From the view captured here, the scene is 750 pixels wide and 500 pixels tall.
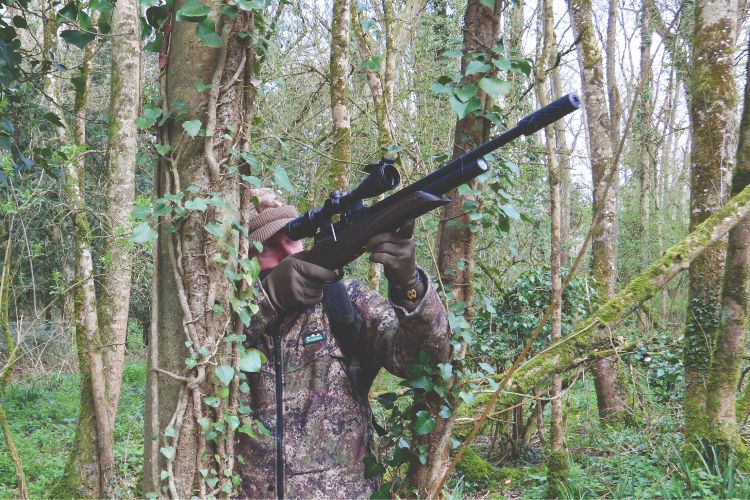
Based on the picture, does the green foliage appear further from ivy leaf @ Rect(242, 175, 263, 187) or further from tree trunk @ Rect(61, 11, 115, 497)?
ivy leaf @ Rect(242, 175, 263, 187)

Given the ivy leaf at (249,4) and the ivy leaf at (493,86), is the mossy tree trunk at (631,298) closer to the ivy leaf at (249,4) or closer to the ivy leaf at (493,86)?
the ivy leaf at (493,86)

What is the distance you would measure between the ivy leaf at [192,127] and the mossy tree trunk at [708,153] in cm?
404

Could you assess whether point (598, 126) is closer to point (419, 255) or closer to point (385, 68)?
point (385, 68)

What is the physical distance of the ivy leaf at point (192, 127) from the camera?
167 centimetres

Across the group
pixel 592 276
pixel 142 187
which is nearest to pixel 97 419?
pixel 592 276

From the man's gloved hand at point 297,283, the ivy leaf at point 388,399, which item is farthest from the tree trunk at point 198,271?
the ivy leaf at point 388,399

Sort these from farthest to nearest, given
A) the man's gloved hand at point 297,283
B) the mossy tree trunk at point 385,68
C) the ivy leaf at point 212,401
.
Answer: the mossy tree trunk at point 385,68
the man's gloved hand at point 297,283
the ivy leaf at point 212,401

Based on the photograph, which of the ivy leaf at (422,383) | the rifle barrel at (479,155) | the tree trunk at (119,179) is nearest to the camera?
the rifle barrel at (479,155)

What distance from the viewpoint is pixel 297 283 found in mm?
2072

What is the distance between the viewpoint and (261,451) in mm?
2174

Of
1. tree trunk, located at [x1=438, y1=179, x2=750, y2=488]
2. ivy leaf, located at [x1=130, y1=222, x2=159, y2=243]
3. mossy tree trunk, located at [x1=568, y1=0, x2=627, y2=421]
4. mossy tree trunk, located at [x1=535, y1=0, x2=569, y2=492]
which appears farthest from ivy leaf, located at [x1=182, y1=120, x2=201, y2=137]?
mossy tree trunk, located at [x1=568, y1=0, x2=627, y2=421]

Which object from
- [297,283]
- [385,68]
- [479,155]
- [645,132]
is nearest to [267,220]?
[297,283]

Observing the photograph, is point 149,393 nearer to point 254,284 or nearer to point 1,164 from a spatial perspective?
point 254,284

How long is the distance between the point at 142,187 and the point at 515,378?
36.5 feet
